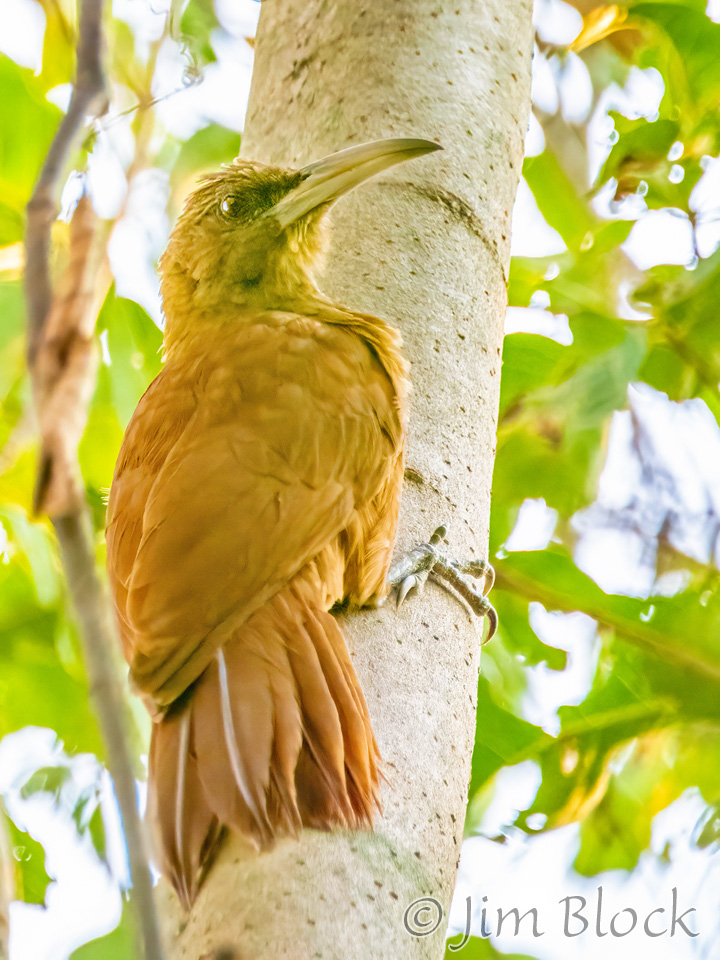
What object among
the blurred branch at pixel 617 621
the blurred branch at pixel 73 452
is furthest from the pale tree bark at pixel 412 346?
the blurred branch at pixel 617 621

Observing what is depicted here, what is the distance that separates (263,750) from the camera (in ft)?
4.37

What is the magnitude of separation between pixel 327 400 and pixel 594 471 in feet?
4.63

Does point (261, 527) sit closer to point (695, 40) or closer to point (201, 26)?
point (201, 26)

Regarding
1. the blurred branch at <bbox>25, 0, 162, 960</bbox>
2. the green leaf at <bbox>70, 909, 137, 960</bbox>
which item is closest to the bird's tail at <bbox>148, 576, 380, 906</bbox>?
the green leaf at <bbox>70, 909, 137, 960</bbox>

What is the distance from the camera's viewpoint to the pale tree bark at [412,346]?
1201 mm

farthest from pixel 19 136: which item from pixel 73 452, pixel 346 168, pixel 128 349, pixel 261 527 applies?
pixel 73 452

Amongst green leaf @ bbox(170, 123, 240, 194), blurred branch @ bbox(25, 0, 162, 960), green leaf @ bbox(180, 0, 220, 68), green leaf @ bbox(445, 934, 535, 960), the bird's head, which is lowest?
green leaf @ bbox(445, 934, 535, 960)

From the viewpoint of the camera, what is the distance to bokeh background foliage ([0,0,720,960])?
2498 mm

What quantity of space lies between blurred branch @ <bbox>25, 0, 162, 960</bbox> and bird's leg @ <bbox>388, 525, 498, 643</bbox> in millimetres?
1123

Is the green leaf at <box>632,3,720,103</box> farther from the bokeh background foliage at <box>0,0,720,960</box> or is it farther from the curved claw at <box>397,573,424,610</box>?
the curved claw at <box>397,573,424,610</box>

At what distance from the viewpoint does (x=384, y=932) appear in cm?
119

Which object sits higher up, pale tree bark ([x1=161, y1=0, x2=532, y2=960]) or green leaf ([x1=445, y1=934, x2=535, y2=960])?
pale tree bark ([x1=161, y1=0, x2=532, y2=960])

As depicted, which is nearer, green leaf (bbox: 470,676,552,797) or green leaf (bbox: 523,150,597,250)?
green leaf (bbox: 470,676,552,797)

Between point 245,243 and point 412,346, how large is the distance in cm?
64
